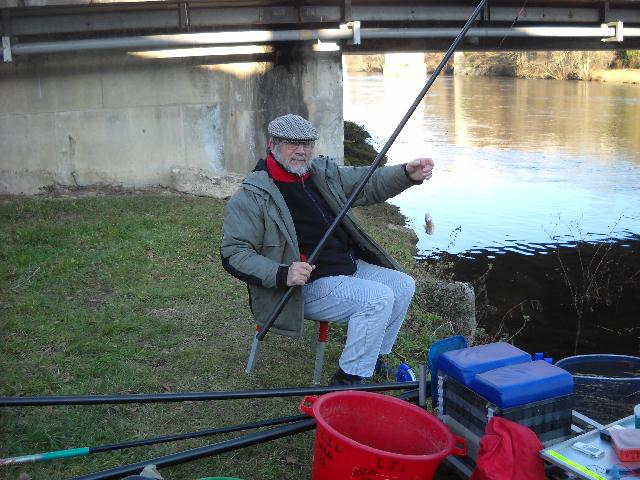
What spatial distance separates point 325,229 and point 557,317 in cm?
537

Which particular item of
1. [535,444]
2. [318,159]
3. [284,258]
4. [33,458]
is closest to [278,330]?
[284,258]

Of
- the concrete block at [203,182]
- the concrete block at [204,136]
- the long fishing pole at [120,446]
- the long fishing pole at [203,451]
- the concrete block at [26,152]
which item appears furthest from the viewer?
the concrete block at [204,136]

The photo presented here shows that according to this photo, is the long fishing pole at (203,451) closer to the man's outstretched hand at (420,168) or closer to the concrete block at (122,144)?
the man's outstretched hand at (420,168)

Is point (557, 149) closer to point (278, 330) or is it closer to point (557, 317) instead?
point (557, 317)

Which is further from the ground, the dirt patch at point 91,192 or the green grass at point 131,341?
the dirt patch at point 91,192

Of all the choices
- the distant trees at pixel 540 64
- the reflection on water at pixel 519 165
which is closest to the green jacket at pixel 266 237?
the reflection on water at pixel 519 165

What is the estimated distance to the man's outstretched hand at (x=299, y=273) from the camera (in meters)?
3.92

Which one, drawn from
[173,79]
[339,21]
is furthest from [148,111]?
[339,21]

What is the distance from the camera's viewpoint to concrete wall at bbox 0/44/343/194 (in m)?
9.12

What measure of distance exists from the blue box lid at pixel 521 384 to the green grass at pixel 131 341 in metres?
1.06

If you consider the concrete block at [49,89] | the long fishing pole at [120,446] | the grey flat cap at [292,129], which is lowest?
the long fishing pole at [120,446]

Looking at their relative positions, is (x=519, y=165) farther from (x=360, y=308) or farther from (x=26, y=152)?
(x=360, y=308)

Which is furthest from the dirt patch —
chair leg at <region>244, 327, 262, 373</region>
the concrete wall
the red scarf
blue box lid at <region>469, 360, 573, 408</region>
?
blue box lid at <region>469, 360, 573, 408</region>

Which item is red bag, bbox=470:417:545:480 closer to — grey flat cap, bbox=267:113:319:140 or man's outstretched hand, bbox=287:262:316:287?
man's outstretched hand, bbox=287:262:316:287
